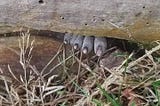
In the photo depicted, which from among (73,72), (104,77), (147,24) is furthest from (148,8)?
(73,72)

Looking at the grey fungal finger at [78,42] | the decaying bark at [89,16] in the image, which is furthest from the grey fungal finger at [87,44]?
the decaying bark at [89,16]

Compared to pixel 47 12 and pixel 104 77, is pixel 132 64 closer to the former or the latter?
pixel 104 77

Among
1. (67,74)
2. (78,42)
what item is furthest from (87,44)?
(67,74)

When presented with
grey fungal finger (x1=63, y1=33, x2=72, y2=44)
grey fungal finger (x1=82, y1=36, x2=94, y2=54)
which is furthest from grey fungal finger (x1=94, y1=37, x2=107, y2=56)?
grey fungal finger (x1=63, y1=33, x2=72, y2=44)

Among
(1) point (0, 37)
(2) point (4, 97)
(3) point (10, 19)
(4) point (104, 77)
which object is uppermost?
(3) point (10, 19)

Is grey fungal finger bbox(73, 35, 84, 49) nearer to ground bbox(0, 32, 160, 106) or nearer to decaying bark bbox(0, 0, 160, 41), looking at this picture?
ground bbox(0, 32, 160, 106)

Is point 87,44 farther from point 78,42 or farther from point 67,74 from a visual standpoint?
point 67,74
